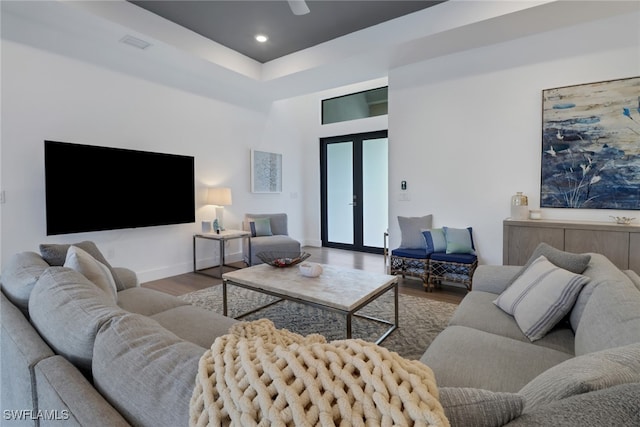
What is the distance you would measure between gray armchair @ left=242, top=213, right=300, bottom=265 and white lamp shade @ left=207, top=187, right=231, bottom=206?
2.09ft

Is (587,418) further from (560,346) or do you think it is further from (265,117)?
(265,117)

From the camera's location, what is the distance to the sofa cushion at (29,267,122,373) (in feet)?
2.85

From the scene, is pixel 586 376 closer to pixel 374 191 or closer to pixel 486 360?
pixel 486 360

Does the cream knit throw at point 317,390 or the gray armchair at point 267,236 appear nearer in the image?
the cream knit throw at point 317,390

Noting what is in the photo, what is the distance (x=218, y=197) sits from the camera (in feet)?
15.1

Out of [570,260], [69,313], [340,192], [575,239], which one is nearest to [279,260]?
[69,313]

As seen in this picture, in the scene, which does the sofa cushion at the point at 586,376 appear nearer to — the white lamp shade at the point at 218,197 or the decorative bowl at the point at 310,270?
the decorative bowl at the point at 310,270

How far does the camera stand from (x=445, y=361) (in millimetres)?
1342

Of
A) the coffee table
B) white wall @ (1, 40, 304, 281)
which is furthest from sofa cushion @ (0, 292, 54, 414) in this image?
white wall @ (1, 40, 304, 281)

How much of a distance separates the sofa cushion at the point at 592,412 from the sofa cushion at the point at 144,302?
6.55 feet

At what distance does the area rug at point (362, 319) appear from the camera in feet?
8.12

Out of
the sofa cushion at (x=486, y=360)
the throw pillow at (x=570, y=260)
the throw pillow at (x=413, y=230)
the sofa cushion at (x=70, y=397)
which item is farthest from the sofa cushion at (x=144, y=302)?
the throw pillow at (x=413, y=230)

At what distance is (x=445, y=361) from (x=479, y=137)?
3.21 m

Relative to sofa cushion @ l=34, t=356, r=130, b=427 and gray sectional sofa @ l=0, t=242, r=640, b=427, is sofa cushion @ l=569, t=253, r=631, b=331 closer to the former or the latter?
gray sectional sofa @ l=0, t=242, r=640, b=427
